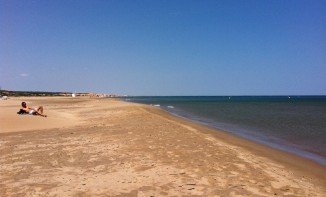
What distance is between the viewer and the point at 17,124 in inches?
820

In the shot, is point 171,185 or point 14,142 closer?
point 171,185

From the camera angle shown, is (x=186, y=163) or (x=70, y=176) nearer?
(x=70, y=176)

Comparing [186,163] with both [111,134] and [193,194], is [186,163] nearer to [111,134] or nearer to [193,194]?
[193,194]

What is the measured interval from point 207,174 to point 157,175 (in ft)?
4.63

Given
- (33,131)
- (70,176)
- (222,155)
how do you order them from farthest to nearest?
1. (33,131)
2. (222,155)
3. (70,176)

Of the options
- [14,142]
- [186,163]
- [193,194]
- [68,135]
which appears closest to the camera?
[193,194]

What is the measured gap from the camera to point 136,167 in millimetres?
9734

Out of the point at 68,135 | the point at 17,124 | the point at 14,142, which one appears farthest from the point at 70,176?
the point at 17,124

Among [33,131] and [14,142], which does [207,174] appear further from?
[33,131]

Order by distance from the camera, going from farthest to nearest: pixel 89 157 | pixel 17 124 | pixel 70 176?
pixel 17 124
pixel 89 157
pixel 70 176

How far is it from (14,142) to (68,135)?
118 inches

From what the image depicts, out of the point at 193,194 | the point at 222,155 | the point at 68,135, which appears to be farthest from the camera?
the point at 68,135

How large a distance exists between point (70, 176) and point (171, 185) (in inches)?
109

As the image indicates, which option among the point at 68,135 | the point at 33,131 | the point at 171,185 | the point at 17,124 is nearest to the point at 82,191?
the point at 171,185
